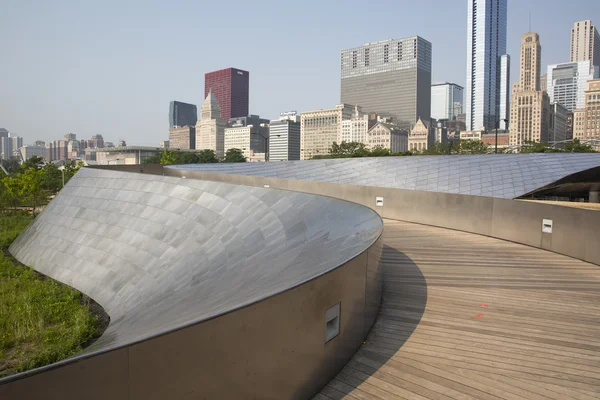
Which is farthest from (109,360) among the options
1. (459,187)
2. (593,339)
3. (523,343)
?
(459,187)

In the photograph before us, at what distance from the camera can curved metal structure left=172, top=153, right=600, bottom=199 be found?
16.8m

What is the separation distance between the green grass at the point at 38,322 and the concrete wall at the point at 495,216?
10.1 m

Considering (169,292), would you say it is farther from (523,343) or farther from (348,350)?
(523,343)

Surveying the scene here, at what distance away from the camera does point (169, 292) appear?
8305 mm

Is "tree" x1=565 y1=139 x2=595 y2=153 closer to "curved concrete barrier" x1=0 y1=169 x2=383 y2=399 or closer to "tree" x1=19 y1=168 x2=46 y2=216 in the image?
"curved concrete barrier" x1=0 y1=169 x2=383 y2=399

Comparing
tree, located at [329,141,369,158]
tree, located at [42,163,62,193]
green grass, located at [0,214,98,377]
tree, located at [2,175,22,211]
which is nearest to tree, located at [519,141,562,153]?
tree, located at [329,141,369,158]

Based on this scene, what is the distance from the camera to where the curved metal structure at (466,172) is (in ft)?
55.1

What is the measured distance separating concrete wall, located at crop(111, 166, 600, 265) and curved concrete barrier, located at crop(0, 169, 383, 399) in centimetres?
493

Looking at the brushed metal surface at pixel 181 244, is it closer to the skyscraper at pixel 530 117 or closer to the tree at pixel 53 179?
the tree at pixel 53 179

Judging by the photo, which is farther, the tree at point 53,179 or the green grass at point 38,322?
the tree at point 53,179

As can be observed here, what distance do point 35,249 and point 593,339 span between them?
15.0 meters

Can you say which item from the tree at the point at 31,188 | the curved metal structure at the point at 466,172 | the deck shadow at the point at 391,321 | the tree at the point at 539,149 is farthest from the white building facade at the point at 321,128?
the deck shadow at the point at 391,321

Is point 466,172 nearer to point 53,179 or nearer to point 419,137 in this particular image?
point 53,179

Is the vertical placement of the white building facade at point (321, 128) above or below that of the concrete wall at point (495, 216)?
above
